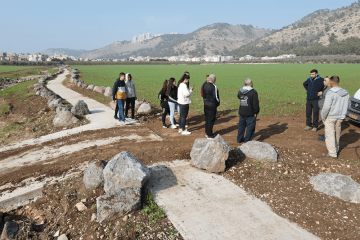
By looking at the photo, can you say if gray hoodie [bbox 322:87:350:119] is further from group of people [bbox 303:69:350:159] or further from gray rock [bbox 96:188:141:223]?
gray rock [bbox 96:188:141:223]

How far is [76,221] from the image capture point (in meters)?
4.09

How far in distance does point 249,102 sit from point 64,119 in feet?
25.1

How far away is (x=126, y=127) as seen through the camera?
9383mm

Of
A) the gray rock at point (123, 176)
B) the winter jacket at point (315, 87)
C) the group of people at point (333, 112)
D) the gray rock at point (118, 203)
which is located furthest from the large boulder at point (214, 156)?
the winter jacket at point (315, 87)

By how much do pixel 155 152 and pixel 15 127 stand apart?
22.7ft

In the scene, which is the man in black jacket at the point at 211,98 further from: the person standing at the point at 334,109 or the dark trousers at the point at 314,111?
the dark trousers at the point at 314,111

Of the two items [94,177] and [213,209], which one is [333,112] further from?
[94,177]

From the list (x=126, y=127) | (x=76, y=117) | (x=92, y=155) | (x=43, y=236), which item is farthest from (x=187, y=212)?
(x=76, y=117)

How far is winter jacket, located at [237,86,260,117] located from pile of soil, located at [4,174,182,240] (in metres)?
4.00

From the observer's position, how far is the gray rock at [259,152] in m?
5.89

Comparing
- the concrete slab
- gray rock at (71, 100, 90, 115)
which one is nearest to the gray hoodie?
the concrete slab

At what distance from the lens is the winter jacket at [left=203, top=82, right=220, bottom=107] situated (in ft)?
23.5

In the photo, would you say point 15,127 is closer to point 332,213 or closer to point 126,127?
point 126,127

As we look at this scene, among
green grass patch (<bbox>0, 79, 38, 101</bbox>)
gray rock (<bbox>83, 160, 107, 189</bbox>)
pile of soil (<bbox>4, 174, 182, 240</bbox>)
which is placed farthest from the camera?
green grass patch (<bbox>0, 79, 38, 101</bbox>)
